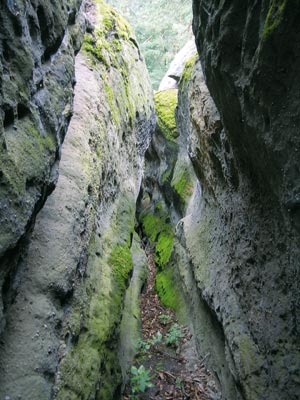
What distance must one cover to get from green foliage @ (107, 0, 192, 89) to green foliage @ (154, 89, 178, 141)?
20.8ft

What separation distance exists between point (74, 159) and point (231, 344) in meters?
3.59

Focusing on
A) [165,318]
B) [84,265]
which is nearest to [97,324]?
[84,265]

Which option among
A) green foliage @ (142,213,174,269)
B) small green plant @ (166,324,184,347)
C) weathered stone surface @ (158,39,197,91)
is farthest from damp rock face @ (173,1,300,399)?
weathered stone surface @ (158,39,197,91)

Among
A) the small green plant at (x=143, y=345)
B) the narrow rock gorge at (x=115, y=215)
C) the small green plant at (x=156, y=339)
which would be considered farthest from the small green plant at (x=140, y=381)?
the small green plant at (x=156, y=339)

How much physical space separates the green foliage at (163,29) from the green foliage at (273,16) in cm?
2159

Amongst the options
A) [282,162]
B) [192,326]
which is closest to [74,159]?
[282,162]

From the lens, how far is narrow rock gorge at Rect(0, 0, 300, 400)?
303 cm

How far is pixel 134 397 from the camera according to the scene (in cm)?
540

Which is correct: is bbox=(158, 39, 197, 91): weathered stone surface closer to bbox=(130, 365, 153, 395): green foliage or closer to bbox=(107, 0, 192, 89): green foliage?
bbox=(107, 0, 192, 89): green foliage

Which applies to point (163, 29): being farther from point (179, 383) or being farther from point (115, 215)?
point (179, 383)

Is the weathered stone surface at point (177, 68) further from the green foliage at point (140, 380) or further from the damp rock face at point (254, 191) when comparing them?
the green foliage at point (140, 380)

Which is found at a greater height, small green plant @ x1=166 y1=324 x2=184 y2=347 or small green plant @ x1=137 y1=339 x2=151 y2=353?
small green plant @ x1=166 y1=324 x2=184 y2=347

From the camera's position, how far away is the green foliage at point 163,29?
22938 millimetres

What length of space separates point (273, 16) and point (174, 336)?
6139mm
